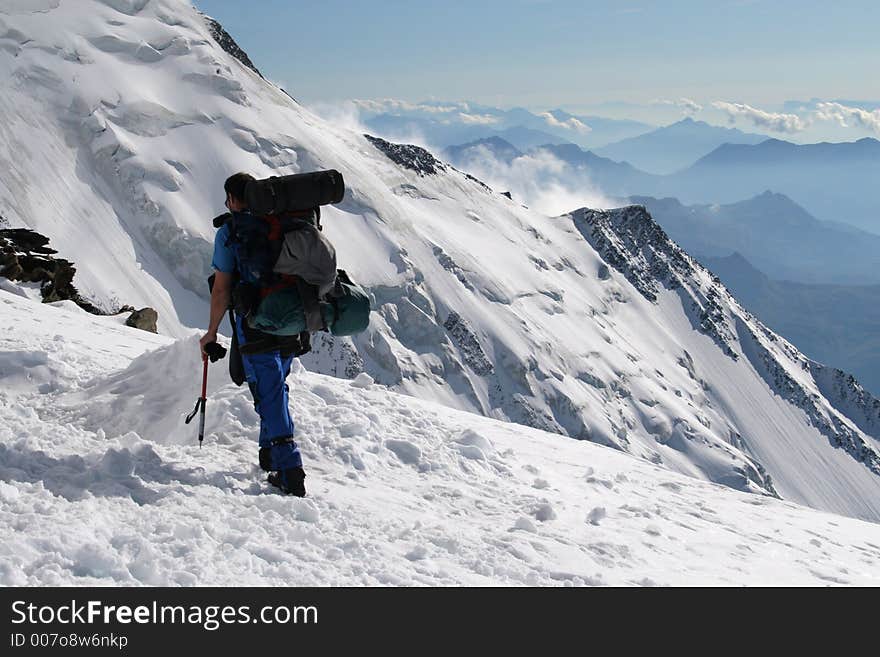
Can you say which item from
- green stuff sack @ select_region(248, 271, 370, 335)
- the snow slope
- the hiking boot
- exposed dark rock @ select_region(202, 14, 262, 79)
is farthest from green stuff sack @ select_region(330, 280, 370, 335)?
exposed dark rock @ select_region(202, 14, 262, 79)

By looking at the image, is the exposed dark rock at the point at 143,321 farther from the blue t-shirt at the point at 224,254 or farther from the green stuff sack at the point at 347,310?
the green stuff sack at the point at 347,310

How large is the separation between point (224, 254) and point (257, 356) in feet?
3.37

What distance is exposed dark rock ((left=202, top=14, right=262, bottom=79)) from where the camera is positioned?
5669 inches

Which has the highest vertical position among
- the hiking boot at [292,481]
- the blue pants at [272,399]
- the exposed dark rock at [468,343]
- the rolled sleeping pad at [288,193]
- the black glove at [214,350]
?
the exposed dark rock at [468,343]

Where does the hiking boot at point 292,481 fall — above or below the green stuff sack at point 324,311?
below

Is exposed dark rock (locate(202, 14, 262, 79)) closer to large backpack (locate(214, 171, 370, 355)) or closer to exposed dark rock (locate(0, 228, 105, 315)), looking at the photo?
exposed dark rock (locate(0, 228, 105, 315))

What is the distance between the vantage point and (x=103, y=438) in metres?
8.23

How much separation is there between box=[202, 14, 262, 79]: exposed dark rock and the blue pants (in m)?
149

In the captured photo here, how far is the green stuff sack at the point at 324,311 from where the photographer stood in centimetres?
694

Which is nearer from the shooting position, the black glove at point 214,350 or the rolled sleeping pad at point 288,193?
the rolled sleeping pad at point 288,193

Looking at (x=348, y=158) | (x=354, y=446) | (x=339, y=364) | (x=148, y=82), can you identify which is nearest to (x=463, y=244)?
(x=348, y=158)

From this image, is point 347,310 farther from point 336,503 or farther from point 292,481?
point 336,503

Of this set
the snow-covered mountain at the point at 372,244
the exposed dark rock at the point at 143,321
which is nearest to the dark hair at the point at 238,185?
the exposed dark rock at the point at 143,321

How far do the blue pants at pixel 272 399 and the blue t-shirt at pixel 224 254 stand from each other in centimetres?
53
